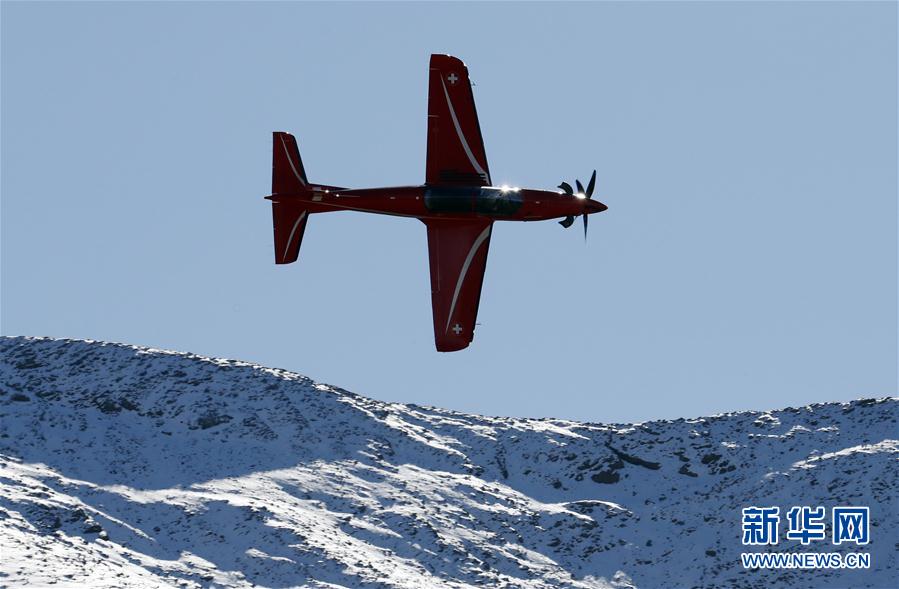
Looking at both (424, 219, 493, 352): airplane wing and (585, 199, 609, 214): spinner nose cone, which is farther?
(585, 199, 609, 214): spinner nose cone

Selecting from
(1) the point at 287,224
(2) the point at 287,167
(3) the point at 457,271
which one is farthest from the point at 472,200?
(2) the point at 287,167

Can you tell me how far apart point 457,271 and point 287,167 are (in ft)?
26.3

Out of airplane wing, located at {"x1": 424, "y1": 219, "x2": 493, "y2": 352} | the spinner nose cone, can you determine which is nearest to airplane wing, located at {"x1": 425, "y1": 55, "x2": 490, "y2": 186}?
airplane wing, located at {"x1": 424, "y1": 219, "x2": 493, "y2": 352}

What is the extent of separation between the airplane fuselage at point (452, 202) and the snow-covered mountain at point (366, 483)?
5117 centimetres

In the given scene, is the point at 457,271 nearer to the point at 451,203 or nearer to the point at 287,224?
the point at 451,203

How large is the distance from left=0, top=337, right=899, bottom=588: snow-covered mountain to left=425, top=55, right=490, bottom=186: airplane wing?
5398 cm

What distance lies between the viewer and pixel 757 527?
12506 cm

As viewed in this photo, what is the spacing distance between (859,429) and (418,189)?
326ft

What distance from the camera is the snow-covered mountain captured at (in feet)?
361

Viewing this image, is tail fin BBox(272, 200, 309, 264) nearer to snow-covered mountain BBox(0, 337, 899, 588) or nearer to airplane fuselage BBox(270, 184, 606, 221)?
airplane fuselage BBox(270, 184, 606, 221)

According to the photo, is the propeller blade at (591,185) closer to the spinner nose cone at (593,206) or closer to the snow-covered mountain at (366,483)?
the spinner nose cone at (593,206)

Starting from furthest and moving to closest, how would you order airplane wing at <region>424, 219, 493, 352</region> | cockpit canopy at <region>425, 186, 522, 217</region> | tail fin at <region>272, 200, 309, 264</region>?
tail fin at <region>272, 200, 309, 264</region>, cockpit canopy at <region>425, 186, 522, 217</region>, airplane wing at <region>424, 219, 493, 352</region>

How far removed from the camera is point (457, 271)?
50.1m

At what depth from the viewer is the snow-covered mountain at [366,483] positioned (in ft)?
361
